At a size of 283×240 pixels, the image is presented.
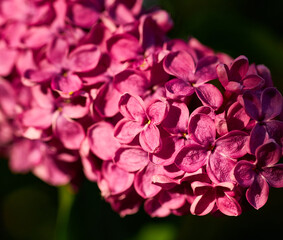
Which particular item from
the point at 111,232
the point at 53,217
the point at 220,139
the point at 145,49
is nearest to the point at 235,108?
the point at 220,139

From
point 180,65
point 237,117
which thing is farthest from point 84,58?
point 237,117

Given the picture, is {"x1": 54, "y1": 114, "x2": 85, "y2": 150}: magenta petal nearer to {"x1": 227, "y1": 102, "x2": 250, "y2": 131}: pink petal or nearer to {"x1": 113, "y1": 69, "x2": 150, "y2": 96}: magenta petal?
{"x1": 113, "y1": 69, "x2": 150, "y2": 96}: magenta petal

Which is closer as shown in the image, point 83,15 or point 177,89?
point 177,89

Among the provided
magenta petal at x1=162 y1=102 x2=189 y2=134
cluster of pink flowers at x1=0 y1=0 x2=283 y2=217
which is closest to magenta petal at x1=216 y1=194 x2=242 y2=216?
cluster of pink flowers at x1=0 y1=0 x2=283 y2=217

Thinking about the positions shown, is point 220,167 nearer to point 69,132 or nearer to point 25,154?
point 69,132

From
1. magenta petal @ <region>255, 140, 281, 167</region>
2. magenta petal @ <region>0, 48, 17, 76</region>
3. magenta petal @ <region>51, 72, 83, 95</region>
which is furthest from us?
magenta petal @ <region>0, 48, 17, 76</region>

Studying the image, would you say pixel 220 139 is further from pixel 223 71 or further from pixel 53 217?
pixel 53 217
